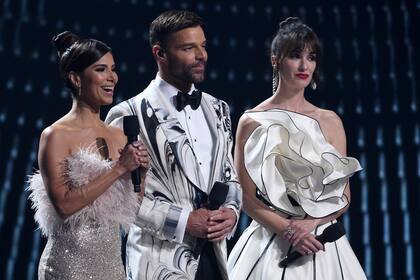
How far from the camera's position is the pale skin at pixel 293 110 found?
3307 mm

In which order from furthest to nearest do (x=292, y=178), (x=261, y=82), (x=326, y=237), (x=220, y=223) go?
(x=261, y=82) → (x=292, y=178) → (x=326, y=237) → (x=220, y=223)

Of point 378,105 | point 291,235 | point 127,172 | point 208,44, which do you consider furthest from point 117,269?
point 378,105

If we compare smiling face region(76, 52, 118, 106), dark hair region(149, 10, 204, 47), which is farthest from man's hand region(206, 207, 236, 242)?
dark hair region(149, 10, 204, 47)

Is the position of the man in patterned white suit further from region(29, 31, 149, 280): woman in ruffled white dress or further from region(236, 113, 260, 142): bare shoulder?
region(236, 113, 260, 142): bare shoulder

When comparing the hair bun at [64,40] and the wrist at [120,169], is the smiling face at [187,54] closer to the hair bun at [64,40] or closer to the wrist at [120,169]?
the hair bun at [64,40]

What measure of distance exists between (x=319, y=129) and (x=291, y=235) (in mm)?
421

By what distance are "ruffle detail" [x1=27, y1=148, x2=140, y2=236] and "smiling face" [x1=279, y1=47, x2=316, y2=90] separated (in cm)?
87

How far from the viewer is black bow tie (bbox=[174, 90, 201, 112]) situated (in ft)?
10.2

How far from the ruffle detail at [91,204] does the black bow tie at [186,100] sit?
38cm

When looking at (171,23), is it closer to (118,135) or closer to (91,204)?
(118,135)

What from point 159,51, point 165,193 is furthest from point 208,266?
point 159,51

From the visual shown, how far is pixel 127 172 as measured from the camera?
2770 mm

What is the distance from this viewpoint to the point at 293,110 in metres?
3.47

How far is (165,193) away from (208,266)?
10.9 inches
